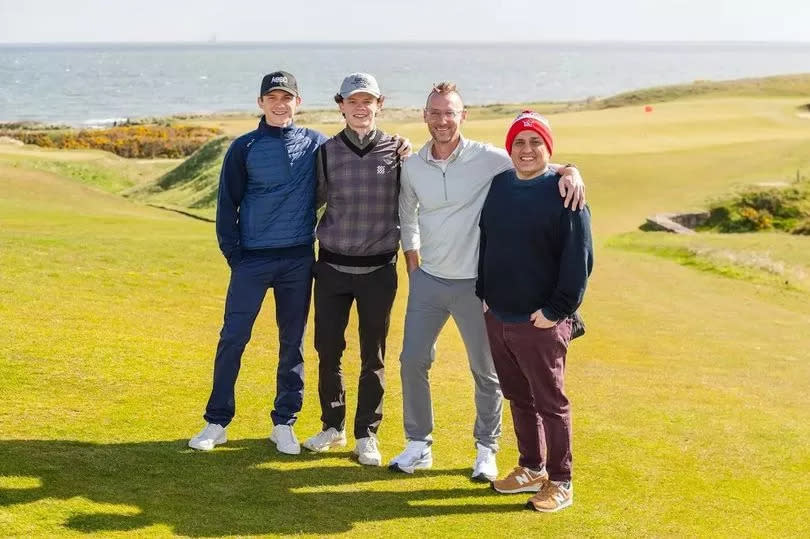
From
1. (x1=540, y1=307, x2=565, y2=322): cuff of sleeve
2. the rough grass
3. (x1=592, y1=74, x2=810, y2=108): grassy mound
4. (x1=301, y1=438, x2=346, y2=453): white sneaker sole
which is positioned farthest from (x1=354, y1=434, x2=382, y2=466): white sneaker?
(x1=592, y1=74, x2=810, y2=108): grassy mound

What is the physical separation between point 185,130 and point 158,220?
46.3 meters

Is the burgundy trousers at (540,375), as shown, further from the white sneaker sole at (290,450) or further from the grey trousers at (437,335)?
the white sneaker sole at (290,450)

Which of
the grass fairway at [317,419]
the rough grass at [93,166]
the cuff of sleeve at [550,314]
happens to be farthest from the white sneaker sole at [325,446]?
the rough grass at [93,166]

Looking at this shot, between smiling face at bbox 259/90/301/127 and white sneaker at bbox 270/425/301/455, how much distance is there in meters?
2.39

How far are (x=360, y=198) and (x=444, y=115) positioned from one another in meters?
0.93

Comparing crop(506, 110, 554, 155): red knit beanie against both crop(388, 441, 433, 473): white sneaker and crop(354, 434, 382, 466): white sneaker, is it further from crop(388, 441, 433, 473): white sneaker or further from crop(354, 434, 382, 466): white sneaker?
crop(354, 434, 382, 466): white sneaker

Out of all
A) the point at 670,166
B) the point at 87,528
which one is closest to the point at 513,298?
the point at 87,528

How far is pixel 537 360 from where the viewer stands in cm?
678

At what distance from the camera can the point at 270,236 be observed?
764 centimetres

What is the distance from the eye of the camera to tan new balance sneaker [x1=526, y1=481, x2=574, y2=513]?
672cm

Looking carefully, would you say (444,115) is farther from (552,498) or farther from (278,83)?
(552,498)

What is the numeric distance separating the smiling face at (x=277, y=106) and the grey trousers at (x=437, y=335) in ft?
5.25

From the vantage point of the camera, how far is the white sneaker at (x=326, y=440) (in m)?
7.79

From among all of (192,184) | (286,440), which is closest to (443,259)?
(286,440)
